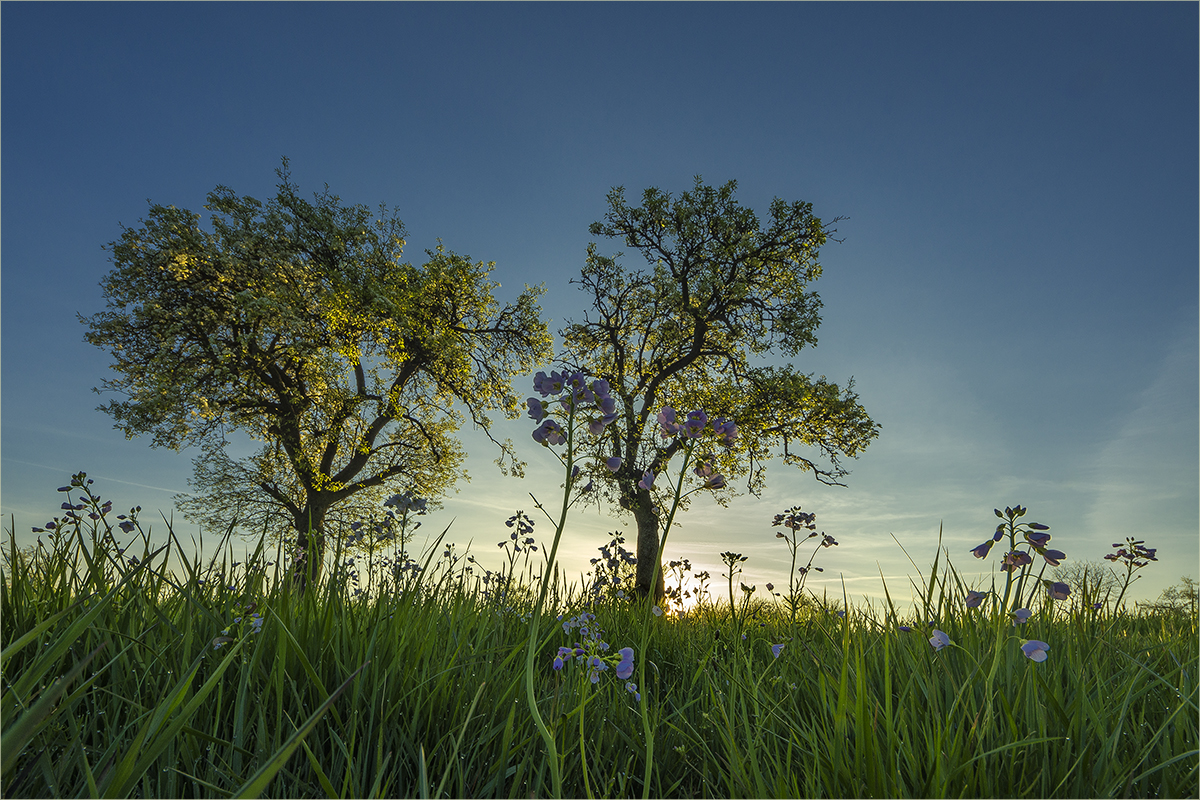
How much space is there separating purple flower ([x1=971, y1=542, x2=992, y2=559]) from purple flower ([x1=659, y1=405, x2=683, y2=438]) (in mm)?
1808

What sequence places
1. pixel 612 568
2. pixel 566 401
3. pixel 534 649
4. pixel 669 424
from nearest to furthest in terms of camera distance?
pixel 534 649 < pixel 566 401 < pixel 669 424 < pixel 612 568

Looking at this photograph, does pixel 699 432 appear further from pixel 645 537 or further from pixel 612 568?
pixel 645 537

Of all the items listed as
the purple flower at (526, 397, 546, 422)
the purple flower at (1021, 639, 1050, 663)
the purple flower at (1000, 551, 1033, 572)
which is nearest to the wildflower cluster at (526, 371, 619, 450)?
the purple flower at (526, 397, 546, 422)

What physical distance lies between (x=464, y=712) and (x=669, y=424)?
1794 millimetres

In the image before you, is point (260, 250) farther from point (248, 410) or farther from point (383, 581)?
point (383, 581)

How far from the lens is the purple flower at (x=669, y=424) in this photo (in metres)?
2.95

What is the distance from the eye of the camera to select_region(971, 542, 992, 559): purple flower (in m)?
3.11

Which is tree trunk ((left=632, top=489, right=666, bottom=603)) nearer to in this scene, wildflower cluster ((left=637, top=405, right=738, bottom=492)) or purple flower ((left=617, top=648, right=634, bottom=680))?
wildflower cluster ((left=637, top=405, right=738, bottom=492))

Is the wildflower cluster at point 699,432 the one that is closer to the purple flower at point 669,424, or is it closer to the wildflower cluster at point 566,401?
the purple flower at point 669,424

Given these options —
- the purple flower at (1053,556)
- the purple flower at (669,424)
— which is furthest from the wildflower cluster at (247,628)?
the purple flower at (1053,556)

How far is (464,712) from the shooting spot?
283cm

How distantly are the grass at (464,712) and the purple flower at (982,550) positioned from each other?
35 cm

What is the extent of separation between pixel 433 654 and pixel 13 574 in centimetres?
256

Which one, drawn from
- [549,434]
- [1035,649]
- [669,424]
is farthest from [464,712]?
[1035,649]
